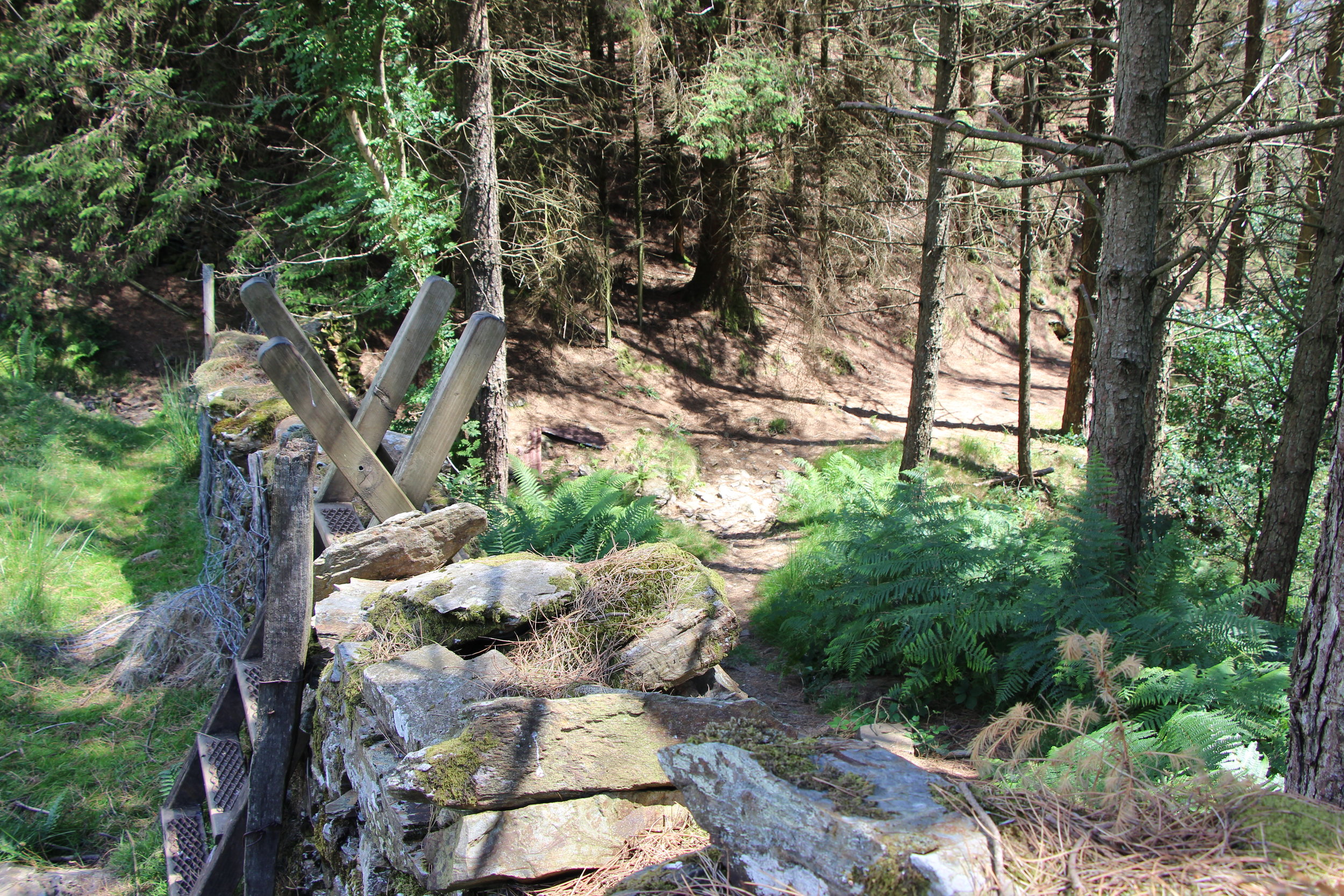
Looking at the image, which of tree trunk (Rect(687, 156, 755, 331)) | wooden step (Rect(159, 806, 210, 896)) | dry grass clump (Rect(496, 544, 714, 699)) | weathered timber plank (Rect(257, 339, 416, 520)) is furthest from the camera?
tree trunk (Rect(687, 156, 755, 331))

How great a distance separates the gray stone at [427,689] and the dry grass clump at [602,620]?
10cm

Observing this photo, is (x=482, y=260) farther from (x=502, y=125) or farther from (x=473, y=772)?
(x=473, y=772)

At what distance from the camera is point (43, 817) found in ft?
17.5

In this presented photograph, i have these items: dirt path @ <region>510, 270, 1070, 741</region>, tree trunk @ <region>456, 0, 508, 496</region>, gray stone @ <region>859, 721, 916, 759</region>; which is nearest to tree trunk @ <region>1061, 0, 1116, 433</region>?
dirt path @ <region>510, 270, 1070, 741</region>

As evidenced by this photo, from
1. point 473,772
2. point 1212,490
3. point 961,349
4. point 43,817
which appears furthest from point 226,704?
point 961,349

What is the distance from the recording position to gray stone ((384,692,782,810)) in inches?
90.4

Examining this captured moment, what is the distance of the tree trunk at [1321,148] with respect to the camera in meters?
Answer: 6.98

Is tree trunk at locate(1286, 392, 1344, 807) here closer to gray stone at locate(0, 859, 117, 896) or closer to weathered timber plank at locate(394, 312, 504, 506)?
weathered timber plank at locate(394, 312, 504, 506)

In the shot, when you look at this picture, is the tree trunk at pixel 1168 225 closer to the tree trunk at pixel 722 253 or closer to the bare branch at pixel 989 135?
the bare branch at pixel 989 135

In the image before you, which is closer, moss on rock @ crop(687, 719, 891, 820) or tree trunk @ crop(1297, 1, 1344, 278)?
moss on rock @ crop(687, 719, 891, 820)

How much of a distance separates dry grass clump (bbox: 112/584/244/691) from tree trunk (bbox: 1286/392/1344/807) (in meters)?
6.81

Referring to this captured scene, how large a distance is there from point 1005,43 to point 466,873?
1000cm

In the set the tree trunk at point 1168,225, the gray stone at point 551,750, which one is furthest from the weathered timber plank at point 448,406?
the tree trunk at point 1168,225

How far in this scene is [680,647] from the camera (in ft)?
10.5
